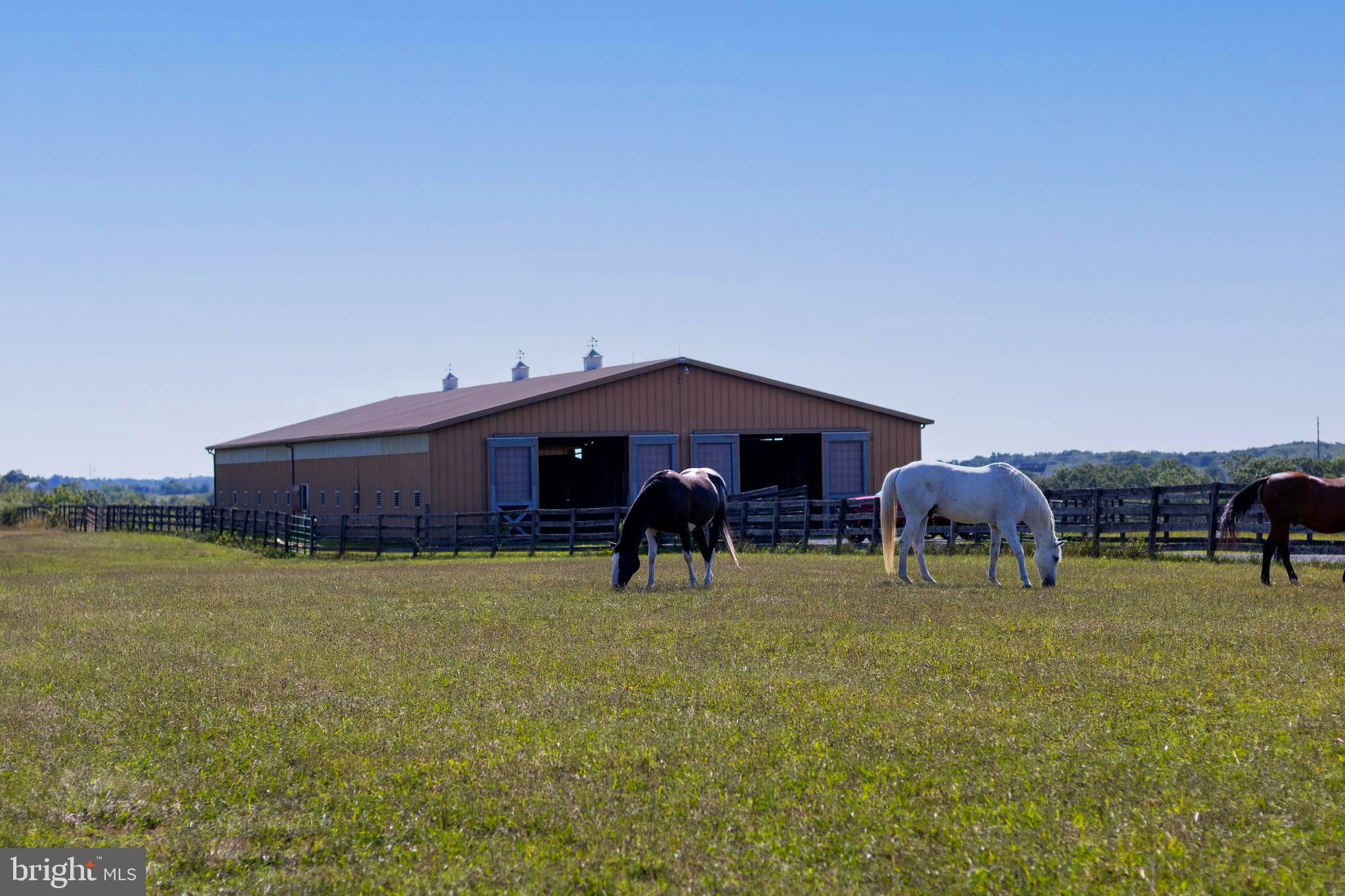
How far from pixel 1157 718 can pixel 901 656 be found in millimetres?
2767

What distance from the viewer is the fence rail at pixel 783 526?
22516mm

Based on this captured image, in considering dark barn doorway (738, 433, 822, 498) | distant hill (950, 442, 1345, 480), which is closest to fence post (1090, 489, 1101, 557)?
dark barn doorway (738, 433, 822, 498)

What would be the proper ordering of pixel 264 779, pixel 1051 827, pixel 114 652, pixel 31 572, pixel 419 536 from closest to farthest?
1. pixel 1051 827
2. pixel 264 779
3. pixel 114 652
4. pixel 31 572
5. pixel 419 536

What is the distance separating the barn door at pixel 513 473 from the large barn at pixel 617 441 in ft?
0.11

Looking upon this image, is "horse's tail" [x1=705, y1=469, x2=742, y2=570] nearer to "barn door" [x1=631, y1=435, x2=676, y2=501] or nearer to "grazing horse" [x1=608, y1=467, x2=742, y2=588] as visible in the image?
"grazing horse" [x1=608, y1=467, x2=742, y2=588]

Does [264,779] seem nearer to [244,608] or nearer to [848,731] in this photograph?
[848,731]

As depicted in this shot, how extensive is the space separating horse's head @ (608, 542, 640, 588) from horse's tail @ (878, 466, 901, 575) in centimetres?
346

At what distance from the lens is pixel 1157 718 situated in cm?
790

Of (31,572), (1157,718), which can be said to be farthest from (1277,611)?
(31,572)

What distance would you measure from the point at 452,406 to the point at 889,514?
82.1 feet

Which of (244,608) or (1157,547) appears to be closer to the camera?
(244,608)

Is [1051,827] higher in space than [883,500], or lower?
lower

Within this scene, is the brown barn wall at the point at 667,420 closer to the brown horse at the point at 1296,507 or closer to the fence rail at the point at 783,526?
the fence rail at the point at 783,526

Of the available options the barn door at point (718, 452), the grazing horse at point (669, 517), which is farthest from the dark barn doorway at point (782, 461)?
the grazing horse at point (669, 517)
